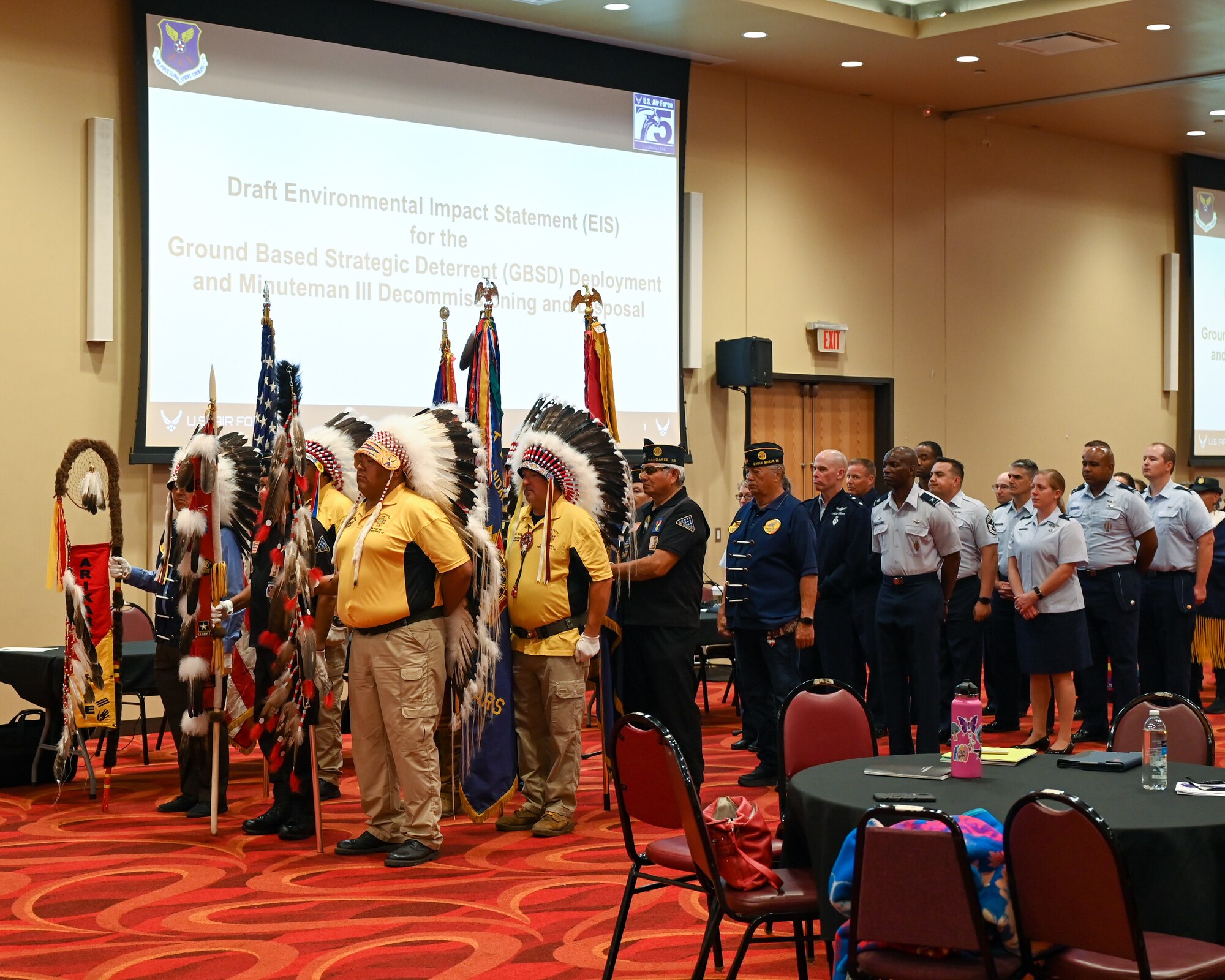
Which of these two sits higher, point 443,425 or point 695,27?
point 695,27

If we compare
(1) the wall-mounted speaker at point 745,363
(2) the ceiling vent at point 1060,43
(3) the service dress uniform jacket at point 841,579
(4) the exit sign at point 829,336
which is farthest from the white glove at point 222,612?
(2) the ceiling vent at point 1060,43

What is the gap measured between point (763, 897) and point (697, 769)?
8.63 ft

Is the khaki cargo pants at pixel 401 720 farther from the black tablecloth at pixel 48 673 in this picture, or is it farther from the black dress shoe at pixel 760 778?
the black tablecloth at pixel 48 673

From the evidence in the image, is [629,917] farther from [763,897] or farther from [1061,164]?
[1061,164]

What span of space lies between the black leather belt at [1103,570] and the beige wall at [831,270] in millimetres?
3539

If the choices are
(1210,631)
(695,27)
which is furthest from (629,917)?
(695,27)

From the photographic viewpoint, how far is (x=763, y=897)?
3580 mm

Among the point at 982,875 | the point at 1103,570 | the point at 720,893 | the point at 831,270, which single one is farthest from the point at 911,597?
the point at 831,270

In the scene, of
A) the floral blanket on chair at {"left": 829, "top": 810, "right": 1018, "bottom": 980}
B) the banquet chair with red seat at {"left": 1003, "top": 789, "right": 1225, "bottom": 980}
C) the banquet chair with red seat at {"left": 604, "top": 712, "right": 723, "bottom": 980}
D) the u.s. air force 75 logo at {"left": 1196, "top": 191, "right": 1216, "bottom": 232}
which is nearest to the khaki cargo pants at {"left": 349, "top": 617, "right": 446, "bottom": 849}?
the banquet chair with red seat at {"left": 604, "top": 712, "right": 723, "bottom": 980}

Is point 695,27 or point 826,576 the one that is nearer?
point 826,576

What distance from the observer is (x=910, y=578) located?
6770 millimetres

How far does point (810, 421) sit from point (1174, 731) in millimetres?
7520

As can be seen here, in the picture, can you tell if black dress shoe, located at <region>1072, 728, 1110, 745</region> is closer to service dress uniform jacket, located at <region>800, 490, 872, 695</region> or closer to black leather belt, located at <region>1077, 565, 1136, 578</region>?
black leather belt, located at <region>1077, 565, 1136, 578</region>

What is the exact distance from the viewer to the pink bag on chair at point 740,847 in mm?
3650
